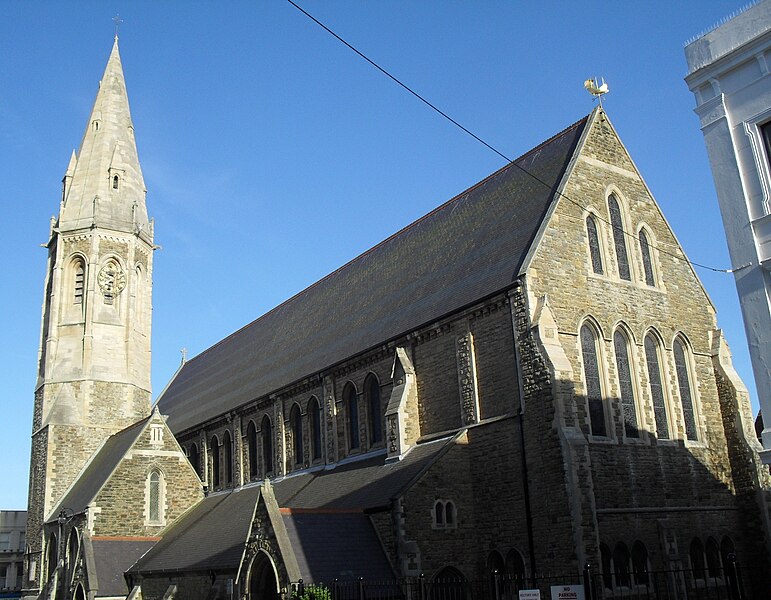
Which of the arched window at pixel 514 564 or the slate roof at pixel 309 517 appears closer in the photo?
the arched window at pixel 514 564

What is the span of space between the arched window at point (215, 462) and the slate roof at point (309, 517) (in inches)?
126

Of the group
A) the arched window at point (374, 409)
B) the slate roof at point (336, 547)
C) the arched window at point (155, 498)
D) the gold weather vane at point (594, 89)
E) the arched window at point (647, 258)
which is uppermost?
the gold weather vane at point (594, 89)

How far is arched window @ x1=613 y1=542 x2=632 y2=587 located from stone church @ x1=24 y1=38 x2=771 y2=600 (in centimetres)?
7

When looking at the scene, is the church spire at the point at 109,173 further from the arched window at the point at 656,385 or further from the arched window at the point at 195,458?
the arched window at the point at 656,385

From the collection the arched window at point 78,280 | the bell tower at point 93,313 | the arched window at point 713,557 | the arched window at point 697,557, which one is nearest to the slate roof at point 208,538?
the bell tower at point 93,313

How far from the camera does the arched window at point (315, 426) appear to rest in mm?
32344

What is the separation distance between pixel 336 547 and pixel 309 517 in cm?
131

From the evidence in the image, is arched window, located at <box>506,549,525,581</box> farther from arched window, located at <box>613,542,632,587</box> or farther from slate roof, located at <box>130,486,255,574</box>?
slate roof, located at <box>130,486,255,574</box>

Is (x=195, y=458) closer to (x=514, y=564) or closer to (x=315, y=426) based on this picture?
(x=315, y=426)

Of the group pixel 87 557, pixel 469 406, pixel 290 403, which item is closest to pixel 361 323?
pixel 290 403

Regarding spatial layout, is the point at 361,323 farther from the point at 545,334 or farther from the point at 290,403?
the point at 545,334

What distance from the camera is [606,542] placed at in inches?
862

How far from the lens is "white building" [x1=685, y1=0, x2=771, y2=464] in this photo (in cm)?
1553

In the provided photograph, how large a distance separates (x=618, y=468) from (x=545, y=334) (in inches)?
166
